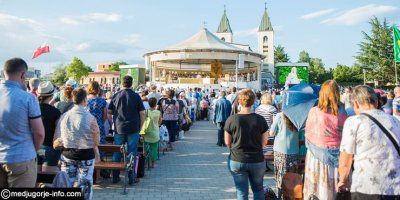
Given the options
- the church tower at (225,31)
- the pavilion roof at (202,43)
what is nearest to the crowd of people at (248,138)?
the pavilion roof at (202,43)

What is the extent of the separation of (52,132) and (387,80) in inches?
1696

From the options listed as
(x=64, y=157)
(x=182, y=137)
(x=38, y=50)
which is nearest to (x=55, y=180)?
(x=64, y=157)

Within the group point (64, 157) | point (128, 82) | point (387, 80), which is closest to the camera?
point (64, 157)

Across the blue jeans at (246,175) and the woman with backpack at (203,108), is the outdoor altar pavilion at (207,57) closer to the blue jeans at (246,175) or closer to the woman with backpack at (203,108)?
the woman with backpack at (203,108)

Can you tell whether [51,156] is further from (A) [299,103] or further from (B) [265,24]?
(B) [265,24]

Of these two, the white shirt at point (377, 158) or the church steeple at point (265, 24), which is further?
the church steeple at point (265, 24)

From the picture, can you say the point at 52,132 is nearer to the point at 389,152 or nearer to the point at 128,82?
the point at 128,82

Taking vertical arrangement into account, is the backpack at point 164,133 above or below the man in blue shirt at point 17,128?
below

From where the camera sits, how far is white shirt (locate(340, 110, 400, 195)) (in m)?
3.13

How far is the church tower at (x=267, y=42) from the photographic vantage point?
275 ft

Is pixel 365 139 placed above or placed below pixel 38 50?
below

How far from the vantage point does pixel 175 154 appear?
33.0ft

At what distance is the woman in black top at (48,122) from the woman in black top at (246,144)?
2404 millimetres

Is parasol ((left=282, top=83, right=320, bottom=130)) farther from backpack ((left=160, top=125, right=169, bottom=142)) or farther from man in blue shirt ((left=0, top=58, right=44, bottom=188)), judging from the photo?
backpack ((left=160, top=125, right=169, bottom=142))
